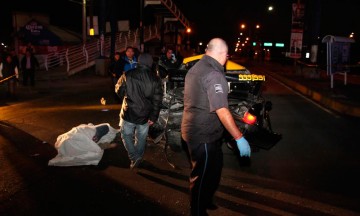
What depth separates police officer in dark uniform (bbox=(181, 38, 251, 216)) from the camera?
141 inches

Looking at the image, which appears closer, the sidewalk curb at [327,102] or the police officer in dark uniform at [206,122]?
the police officer in dark uniform at [206,122]

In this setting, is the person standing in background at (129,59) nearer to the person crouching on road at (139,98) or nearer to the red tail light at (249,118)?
the person crouching on road at (139,98)

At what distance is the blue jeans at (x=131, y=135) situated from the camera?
19.2 ft

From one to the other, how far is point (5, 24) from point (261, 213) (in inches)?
1387

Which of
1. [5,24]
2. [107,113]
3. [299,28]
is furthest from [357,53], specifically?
[107,113]

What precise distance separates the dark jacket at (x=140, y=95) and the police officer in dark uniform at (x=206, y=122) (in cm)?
189

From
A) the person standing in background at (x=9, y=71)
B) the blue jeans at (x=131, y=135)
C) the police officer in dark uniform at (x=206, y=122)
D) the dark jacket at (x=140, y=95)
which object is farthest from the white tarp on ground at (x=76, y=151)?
the person standing in background at (x=9, y=71)

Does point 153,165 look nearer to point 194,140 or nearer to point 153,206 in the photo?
point 153,206

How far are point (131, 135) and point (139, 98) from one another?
0.61 metres

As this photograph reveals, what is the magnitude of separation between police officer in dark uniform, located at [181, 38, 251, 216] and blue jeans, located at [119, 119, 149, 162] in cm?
205

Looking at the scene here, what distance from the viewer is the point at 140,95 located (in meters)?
5.72

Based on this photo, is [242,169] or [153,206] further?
[242,169]

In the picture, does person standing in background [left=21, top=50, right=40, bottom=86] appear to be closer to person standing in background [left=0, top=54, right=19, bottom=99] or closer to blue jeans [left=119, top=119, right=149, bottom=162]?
person standing in background [left=0, top=54, right=19, bottom=99]

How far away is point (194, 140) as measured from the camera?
12.6ft
